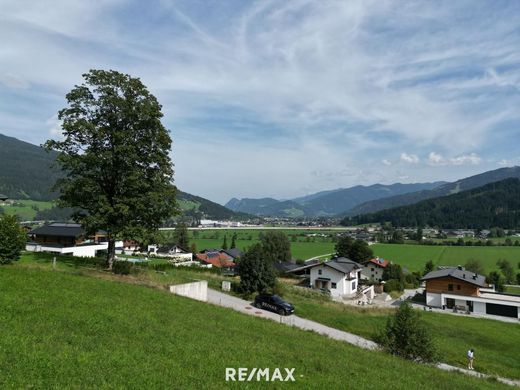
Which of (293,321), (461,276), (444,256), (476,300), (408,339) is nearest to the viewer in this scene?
(408,339)

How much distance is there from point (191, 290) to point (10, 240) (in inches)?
507

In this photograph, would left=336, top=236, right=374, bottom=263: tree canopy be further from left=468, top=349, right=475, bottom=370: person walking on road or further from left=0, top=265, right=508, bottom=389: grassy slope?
left=0, top=265, right=508, bottom=389: grassy slope

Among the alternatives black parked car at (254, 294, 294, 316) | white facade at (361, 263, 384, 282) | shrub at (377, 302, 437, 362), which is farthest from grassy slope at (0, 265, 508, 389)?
white facade at (361, 263, 384, 282)

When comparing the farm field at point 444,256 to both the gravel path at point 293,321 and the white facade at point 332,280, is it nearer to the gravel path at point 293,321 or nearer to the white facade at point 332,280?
the white facade at point 332,280

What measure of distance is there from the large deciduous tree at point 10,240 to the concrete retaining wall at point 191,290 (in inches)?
418

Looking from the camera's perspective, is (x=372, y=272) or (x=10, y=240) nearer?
(x=10, y=240)

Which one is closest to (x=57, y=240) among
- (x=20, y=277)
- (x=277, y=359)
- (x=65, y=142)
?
(x=65, y=142)

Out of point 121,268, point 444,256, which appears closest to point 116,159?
point 121,268

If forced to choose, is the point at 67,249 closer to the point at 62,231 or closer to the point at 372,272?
the point at 62,231

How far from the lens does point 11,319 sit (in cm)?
1206

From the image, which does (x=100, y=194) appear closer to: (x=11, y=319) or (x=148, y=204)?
(x=148, y=204)

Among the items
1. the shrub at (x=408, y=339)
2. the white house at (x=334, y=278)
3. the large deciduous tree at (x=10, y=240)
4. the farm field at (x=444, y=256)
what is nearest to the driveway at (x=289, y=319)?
the shrub at (x=408, y=339)

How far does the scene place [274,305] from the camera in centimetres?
3162

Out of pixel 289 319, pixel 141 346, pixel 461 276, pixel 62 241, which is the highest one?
pixel 62 241
